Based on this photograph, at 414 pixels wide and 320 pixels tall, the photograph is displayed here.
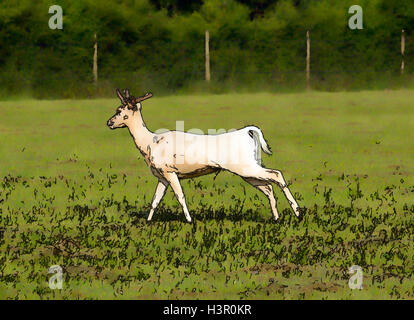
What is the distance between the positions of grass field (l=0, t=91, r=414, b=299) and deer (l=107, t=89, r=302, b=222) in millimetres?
599

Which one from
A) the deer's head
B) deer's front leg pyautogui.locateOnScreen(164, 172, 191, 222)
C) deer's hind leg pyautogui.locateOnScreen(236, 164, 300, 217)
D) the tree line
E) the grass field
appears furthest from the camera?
the tree line

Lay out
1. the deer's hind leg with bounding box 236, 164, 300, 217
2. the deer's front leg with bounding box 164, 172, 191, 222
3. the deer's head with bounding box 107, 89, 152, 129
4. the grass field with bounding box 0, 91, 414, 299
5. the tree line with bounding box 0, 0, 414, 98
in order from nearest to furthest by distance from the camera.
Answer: the grass field with bounding box 0, 91, 414, 299 < the deer's hind leg with bounding box 236, 164, 300, 217 < the deer's front leg with bounding box 164, 172, 191, 222 < the deer's head with bounding box 107, 89, 152, 129 < the tree line with bounding box 0, 0, 414, 98

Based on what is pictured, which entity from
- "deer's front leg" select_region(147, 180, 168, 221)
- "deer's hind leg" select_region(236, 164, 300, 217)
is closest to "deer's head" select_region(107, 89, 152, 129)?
"deer's front leg" select_region(147, 180, 168, 221)

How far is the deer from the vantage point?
12383 millimetres

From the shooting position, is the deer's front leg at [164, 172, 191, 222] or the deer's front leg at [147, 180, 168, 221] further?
the deer's front leg at [147, 180, 168, 221]

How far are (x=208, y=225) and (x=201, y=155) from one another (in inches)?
38.8

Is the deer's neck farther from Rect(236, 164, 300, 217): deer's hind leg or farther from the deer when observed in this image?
Rect(236, 164, 300, 217): deer's hind leg

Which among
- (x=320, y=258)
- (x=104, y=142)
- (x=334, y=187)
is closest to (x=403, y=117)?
Result: (x=104, y=142)

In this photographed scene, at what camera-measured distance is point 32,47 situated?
128 feet

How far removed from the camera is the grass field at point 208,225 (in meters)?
10.1

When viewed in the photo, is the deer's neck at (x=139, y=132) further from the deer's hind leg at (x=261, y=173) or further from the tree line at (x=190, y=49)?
the tree line at (x=190, y=49)

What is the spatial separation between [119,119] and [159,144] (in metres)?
0.59

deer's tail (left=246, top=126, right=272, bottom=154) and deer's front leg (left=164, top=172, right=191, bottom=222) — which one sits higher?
deer's tail (left=246, top=126, right=272, bottom=154)

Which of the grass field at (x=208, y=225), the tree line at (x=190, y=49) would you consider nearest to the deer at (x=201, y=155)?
the grass field at (x=208, y=225)
